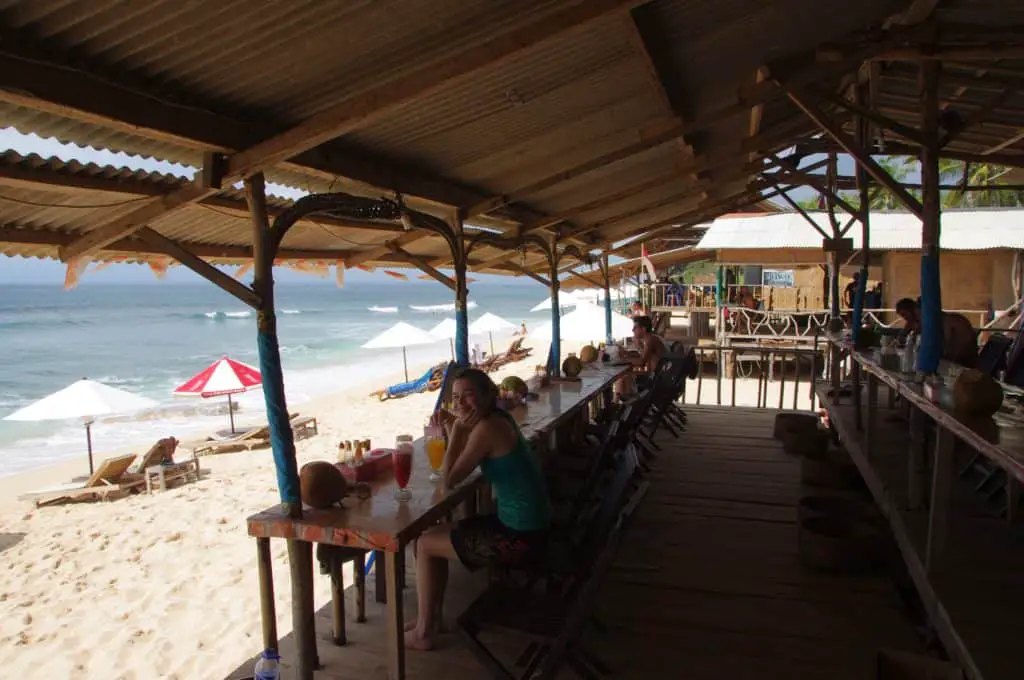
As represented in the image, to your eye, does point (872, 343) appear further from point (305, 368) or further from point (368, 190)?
point (305, 368)

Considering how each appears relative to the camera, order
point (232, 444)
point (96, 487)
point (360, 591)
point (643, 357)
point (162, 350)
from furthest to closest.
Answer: point (162, 350), point (232, 444), point (96, 487), point (643, 357), point (360, 591)

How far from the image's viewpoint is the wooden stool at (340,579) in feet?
9.39

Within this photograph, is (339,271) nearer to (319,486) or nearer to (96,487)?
(319,486)

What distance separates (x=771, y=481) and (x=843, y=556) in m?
1.82

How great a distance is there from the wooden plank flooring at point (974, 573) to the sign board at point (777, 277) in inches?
523

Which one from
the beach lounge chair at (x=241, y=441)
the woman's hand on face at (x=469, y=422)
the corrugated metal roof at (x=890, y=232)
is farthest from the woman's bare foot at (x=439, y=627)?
the corrugated metal roof at (x=890, y=232)

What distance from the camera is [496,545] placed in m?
2.76

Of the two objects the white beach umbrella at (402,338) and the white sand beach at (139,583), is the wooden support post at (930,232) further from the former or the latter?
the white beach umbrella at (402,338)

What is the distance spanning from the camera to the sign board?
16.9 m

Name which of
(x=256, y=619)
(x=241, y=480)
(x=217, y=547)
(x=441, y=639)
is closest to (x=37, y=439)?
(x=241, y=480)

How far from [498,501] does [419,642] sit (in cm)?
71

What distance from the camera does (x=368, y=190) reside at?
4.32 metres

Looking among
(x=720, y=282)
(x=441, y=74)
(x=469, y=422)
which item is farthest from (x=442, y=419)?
(x=720, y=282)

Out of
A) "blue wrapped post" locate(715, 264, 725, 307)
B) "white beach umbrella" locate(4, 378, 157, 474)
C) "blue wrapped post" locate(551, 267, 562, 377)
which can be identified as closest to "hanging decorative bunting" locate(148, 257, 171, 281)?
"blue wrapped post" locate(551, 267, 562, 377)
